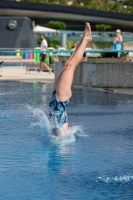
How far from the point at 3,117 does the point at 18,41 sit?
23.4m

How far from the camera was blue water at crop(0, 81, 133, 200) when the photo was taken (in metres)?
5.71

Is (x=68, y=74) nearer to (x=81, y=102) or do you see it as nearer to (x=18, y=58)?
(x=81, y=102)

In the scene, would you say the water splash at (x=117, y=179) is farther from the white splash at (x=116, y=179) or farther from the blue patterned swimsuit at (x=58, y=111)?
the blue patterned swimsuit at (x=58, y=111)

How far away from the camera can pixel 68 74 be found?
8359 millimetres

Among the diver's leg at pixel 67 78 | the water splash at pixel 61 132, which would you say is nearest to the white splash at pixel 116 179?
the water splash at pixel 61 132

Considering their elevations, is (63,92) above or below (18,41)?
above

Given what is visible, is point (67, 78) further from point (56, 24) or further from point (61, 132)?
point (56, 24)

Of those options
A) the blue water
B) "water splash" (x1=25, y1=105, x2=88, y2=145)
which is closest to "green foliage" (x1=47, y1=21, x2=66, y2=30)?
the blue water

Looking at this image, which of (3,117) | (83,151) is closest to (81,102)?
(3,117)

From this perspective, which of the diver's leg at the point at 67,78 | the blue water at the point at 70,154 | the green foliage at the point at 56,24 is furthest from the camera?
the green foliage at the point at 56,24

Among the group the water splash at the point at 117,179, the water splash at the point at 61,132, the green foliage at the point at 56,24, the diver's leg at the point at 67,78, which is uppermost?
the diver's leg at the point at 67,78

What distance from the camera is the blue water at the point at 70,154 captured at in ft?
18.7

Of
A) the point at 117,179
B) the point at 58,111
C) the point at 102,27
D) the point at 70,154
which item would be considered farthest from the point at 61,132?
the point at 102,27

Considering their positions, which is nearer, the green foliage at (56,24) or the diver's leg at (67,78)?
the diver's leg at (67,78)
